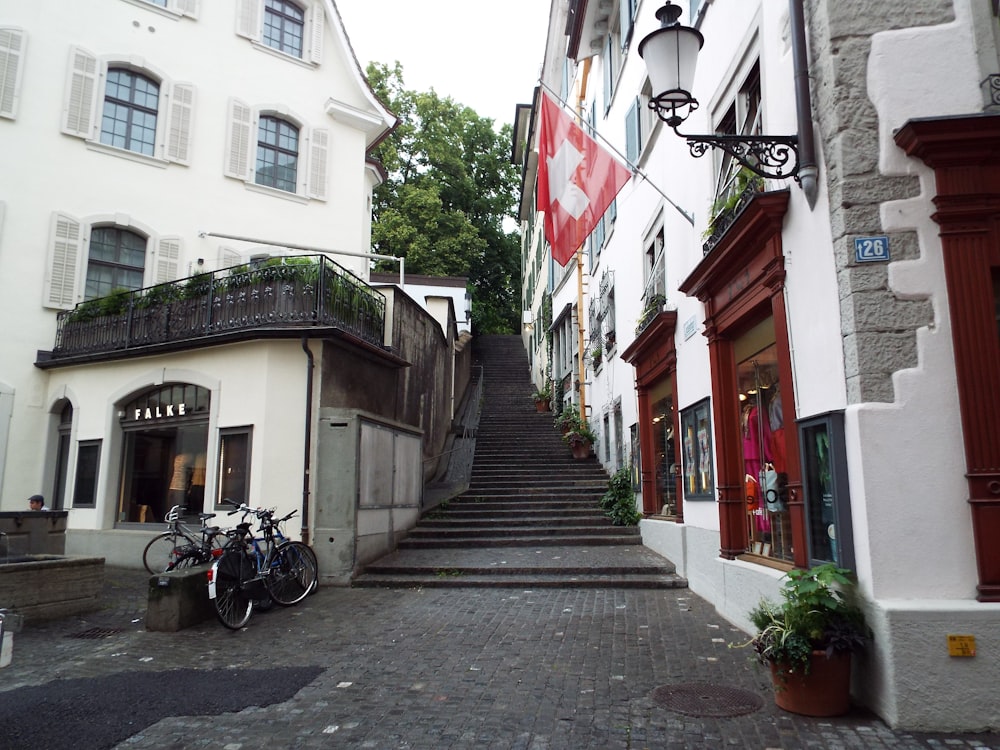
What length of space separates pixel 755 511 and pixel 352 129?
1406 centimetres

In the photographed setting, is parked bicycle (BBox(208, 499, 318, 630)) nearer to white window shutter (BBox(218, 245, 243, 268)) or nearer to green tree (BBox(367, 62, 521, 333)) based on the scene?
white window shutter (BBox(218, 245, 243, 268))

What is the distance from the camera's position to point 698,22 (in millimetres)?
8969

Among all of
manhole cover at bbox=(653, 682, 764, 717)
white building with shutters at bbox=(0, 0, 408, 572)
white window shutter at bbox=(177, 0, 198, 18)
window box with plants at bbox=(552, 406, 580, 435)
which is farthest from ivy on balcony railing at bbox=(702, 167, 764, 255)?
white window shutter at bbox=(177, 0, 198, 18)

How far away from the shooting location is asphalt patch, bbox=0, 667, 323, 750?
4551mm

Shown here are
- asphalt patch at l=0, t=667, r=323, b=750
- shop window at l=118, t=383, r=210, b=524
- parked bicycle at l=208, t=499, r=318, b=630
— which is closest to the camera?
asphalt patch at l=0, t=667, r=323, b=750

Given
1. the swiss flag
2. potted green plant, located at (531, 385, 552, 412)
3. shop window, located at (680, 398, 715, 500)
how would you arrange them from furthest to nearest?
potted green plant, located at (531, 385, 552, 412) → the swiss flag → shop window, located at (680, 398, 715, 500)

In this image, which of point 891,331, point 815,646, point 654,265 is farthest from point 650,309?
point 815,646

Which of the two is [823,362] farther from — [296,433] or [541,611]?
[296,433]

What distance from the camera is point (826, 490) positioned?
17.5ft

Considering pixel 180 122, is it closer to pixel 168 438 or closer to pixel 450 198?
pixel 168 438

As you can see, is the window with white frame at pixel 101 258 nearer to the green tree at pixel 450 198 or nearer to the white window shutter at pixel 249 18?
the white window shutter at pixel 249 18

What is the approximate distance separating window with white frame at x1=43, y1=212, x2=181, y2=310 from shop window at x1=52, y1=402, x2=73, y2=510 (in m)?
2.03

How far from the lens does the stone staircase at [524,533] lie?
1009cm

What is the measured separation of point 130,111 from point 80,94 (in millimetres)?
947
